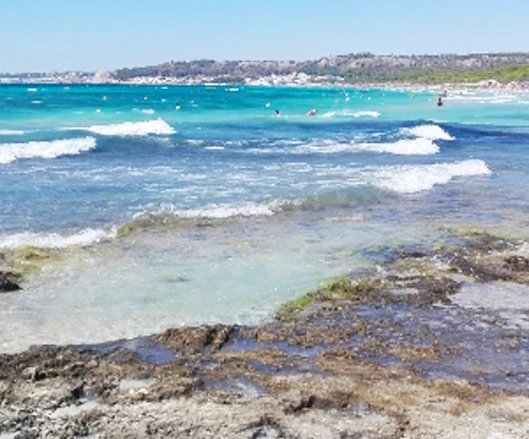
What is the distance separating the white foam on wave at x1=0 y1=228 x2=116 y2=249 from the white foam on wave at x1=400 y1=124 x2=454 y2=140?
34192 millimetres

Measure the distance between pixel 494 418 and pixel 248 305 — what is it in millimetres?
5616

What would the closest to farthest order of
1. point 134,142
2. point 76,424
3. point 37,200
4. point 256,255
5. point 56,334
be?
1. point 76,424
2. point 56,334
3. point 256,255
4. point 37,200
5. point 134,142

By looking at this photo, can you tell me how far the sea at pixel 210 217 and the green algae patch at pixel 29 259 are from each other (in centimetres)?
11

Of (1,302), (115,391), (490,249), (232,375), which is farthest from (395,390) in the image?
(490,249)

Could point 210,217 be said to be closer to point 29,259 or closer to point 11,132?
point 29,259

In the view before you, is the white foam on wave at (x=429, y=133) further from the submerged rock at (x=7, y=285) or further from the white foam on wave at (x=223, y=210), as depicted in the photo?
the submerged rock at (x=7, y=285)

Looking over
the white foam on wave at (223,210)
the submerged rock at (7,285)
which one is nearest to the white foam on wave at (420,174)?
the white foam on wave at (223,210)

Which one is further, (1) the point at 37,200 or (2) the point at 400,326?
(1) the point at 37,200

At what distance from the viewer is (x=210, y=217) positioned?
21.1 metres

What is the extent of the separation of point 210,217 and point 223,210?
91 centimetres

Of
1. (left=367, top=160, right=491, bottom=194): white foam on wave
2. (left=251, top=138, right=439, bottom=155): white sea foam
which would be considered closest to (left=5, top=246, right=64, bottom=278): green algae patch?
(left=367, top=160, right=491, bottom=194): white foam on wave

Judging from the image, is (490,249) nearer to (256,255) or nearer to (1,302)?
(256,255)

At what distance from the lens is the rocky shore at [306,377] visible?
8.67m

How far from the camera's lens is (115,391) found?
949cm
